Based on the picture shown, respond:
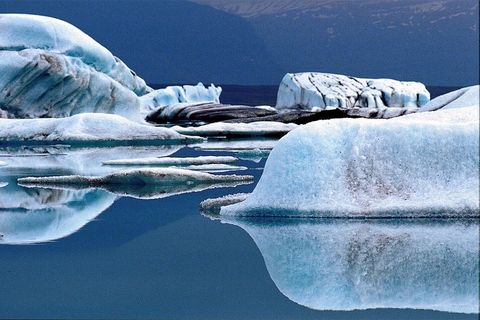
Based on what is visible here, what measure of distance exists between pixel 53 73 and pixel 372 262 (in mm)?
18215

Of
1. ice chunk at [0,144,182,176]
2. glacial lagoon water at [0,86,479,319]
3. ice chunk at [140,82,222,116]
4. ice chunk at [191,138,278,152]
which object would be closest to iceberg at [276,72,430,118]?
ice chunk at [140,82,222,116]

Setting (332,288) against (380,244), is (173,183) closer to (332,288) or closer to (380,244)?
(380,244)

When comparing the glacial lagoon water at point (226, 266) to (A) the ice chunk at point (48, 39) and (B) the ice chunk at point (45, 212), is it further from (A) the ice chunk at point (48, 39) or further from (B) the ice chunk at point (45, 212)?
(A) the ice chunk at point (48, 39)

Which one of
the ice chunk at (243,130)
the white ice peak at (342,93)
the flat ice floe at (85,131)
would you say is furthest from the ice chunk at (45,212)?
the white ice peak at (342,93)

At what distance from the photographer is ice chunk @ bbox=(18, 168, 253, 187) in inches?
364

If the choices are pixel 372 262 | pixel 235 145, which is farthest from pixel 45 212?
pixel 235 145

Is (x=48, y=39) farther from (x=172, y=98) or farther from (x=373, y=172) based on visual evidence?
(x=373, y=172)

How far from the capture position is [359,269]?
15.5 ft

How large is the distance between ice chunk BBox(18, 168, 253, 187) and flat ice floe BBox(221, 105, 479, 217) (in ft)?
8.77

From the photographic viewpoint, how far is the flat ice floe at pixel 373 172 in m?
6.16

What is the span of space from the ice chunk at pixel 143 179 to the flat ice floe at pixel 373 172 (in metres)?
2.67

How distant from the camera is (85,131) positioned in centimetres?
1767

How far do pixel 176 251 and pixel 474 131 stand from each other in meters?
2.59

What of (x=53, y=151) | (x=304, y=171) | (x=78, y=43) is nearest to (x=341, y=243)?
(x=304, y=171)
